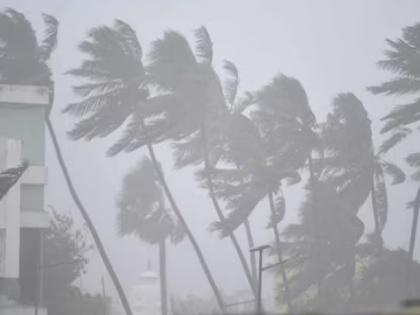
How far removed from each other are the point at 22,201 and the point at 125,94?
20.9 ft

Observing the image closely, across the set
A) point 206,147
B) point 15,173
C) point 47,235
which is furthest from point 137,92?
point 15,173

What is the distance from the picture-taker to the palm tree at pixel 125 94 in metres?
28.9

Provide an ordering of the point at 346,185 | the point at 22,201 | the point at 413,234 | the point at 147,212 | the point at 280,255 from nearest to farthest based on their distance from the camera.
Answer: the point at 22,201
the point at 413,234
the point at 280,255
the point at 346,185
the point at 147,212

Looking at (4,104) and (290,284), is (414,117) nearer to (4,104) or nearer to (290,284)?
(290,284)

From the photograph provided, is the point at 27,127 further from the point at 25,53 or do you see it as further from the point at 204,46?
the point at 204,46

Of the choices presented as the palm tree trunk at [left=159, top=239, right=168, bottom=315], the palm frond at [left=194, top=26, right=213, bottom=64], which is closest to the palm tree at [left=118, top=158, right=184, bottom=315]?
the palm tree trunk at [left=159, top=239, right=168, bottom=315]

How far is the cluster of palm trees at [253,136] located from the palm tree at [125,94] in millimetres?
45

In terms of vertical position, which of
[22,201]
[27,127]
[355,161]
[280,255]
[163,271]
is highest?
[27,127]

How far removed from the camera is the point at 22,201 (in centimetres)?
3048

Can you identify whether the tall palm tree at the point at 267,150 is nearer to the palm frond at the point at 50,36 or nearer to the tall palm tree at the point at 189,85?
the tall palm tree at the point at 189,85

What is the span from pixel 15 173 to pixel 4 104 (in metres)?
17.7

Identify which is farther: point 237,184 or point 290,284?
point 290,284

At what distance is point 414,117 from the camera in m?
29.5

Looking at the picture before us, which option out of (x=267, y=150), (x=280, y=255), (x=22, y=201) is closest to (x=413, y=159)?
(x=267, y=150)
